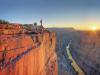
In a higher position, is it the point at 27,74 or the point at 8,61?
the point at 8,61

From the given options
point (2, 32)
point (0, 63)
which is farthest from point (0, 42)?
point (2, 32)

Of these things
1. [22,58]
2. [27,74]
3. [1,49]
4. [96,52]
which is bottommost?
[96,52]

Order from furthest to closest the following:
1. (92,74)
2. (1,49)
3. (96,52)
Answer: (96,52) → (92,74) → (1,49)

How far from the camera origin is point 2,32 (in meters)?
2.69

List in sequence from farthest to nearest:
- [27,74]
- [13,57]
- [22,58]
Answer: [27,74], [22,58], [13,57]

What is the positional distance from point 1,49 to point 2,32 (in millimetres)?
765

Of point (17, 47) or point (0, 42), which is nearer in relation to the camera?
point (0, 42)

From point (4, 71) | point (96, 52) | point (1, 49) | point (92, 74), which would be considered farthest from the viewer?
point (96, 52)

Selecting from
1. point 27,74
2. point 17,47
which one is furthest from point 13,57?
point 27,74

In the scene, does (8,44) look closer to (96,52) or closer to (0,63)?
(0,63)

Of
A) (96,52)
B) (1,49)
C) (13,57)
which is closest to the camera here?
(1,49)

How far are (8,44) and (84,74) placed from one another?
4744 cm

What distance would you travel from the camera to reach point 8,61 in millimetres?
1979

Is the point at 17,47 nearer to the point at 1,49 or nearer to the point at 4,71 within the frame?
the point at 1,49
